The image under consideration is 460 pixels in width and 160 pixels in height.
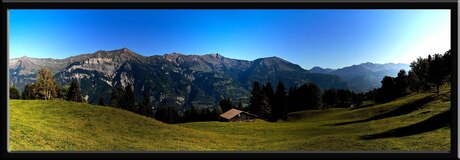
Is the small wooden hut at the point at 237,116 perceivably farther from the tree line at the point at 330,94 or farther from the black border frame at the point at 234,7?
the black border frame at the point at 234,7

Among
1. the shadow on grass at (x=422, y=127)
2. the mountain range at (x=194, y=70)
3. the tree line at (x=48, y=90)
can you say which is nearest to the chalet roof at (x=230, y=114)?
the mountain range at (x=194, y=70)

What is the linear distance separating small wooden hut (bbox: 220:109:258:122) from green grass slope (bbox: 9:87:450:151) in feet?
8.24

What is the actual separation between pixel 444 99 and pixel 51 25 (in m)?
24.0

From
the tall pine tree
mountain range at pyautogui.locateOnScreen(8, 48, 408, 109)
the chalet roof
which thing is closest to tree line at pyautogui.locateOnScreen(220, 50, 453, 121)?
the chalet roof

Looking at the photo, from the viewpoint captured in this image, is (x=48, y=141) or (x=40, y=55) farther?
(x=40, y=55)

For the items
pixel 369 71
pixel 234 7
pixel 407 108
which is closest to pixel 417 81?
pixel 407 108

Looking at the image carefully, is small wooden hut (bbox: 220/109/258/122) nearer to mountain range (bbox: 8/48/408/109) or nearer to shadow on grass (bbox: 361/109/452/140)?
mountain range (bbox: 8/48/408/109)

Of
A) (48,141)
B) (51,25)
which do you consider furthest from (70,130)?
(51,25)

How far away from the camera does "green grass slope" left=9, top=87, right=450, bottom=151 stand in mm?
15547

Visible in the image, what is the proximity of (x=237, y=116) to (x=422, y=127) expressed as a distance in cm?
1541

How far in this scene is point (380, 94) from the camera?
3181cm

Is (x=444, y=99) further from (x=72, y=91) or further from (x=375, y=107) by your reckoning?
(x=72, y=91)

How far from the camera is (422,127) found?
18.5m

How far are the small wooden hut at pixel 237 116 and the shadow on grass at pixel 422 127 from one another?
11950 millimetres
